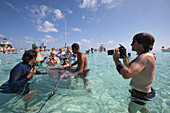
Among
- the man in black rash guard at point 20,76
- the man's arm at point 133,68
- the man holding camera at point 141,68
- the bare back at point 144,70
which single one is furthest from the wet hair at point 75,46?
the bare back at point 144,70

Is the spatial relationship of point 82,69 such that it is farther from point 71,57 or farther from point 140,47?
point 71,57

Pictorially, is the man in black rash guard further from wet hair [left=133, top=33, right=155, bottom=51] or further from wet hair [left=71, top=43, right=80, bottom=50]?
wet hair [left=133, top=33, right=155, bottom=51]

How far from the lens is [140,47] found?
1.62 meters

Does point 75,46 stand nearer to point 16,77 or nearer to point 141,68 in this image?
point 16,77

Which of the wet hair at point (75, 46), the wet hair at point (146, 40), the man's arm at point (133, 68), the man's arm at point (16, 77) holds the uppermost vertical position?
the wet hair at point (75, 46)

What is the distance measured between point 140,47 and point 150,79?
0.66m

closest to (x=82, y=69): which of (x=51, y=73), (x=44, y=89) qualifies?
(x=51, y=73)

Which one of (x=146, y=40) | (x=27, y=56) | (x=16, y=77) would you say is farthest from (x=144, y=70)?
(x=16, y=77)

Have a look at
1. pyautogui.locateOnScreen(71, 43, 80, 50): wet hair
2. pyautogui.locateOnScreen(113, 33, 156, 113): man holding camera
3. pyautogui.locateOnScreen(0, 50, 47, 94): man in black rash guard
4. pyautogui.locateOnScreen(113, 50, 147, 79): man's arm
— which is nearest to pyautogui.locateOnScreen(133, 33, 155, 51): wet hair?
pyautogui.locateOnScreen(113, 33, 156, 113): man holding camera

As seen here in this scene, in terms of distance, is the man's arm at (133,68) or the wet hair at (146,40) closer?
the man's arm at (133,68)

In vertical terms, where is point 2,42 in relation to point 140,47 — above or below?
above

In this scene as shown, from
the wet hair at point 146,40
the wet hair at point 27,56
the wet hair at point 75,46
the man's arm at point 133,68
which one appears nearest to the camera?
the man's arm at point 133,68

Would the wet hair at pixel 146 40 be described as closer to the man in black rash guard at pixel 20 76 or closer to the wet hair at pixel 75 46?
the wet hair at pixel 75 46

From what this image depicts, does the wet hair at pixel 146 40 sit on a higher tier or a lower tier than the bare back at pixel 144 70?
higher
